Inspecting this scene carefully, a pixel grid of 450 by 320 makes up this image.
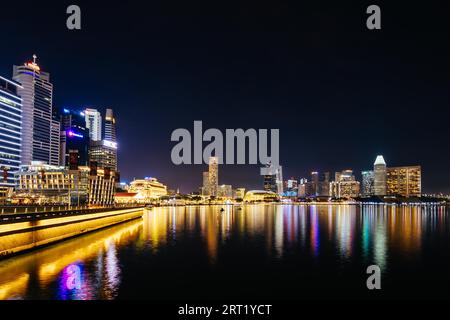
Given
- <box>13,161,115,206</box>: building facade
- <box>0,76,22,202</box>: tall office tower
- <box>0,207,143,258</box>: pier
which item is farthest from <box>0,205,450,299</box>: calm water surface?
<box>0,76,22,202</box>: tall office tower

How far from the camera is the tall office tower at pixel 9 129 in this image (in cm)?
17850

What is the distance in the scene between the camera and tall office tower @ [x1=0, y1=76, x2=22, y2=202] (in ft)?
586

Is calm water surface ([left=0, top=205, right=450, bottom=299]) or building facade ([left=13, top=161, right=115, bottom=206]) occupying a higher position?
building facade ([left=13, top=161, right=115, bottom=206])

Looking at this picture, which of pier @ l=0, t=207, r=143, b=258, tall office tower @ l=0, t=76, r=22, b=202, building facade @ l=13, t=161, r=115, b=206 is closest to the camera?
pier @ l=0, t=207, r=143, b=258

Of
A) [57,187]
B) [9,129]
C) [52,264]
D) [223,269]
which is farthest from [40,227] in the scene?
[9,129]

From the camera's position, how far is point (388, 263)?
40.6 metres

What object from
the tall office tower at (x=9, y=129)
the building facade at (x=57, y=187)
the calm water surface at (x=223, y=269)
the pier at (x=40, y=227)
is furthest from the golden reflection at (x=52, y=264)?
the tall office tower at (x=9, y=129)

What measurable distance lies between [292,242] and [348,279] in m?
24.4

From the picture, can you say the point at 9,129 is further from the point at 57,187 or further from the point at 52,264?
the point at 52,264

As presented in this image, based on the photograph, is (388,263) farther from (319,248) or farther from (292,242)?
(292,242)

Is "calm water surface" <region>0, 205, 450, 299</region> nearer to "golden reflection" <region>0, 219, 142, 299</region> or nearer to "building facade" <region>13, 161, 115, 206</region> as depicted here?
"golden reflection" <region>0, 219, 142, 299</region>

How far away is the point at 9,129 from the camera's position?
184m

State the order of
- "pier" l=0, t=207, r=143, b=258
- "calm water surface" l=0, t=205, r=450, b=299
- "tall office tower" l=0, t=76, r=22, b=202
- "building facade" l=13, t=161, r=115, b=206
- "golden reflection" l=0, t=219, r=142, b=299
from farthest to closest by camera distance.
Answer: "tall office tower" l=0, t=76, r=22, b=202 < "building facade" l=13, t=161, r=115, b=206 < "pier" l=0, t=207, r=143, b=258 < "calm water surface" l=0, t=205, r=450, b=299 < "golden reflection" l=0, t=219, r=142, b=299
